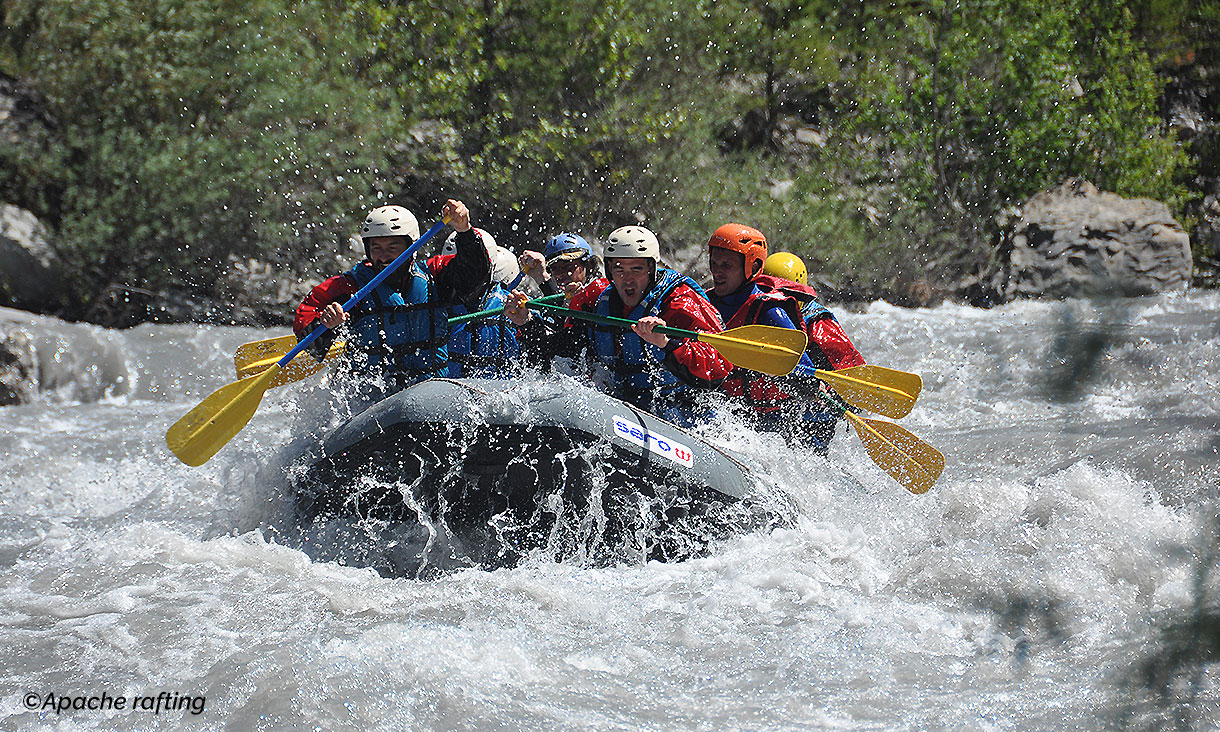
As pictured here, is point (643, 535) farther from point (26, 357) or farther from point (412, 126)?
point (412, 126)

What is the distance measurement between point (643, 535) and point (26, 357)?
6.29 metres

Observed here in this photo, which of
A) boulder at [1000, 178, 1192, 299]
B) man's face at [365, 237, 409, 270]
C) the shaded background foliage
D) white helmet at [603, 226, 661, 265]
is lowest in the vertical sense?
boulder at [1000, 178, 1192, 299]

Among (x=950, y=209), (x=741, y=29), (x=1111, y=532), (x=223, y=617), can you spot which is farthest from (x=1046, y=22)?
(x=223, y=617)

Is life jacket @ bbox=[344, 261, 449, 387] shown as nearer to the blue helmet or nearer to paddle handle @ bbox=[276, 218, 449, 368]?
paddle handle @ bbox=[276, 218, 449, 368]

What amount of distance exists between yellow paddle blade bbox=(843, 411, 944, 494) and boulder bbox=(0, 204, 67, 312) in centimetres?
863

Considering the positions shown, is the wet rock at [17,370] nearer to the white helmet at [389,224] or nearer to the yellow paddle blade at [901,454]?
the white helmet at [389,224]

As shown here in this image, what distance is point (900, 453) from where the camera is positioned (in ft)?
17.4

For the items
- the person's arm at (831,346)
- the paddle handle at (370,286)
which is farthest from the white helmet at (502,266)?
the person's arm at (831,346)

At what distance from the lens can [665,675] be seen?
3531 mm

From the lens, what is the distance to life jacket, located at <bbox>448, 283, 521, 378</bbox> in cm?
516

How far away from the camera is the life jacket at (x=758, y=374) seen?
5102mm

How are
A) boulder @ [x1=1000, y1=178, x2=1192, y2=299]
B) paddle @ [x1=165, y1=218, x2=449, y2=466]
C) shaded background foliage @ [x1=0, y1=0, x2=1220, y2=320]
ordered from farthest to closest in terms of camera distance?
boulder @ [x1=1000, y1=178, x2=1192, y2=299] < shaded background foliage @ [x1=0, y1=0, x2=1220, y2=320] < paddle @ [x1=165, y1=218, x2=449, y2=466]

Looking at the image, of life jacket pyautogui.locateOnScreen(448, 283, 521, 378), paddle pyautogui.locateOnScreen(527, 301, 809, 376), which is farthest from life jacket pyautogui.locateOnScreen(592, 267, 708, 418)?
life jacket pyautogui.locateOnScreen(448, 283, 521, 378)

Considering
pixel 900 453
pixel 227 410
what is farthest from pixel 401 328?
pixel 900 453
